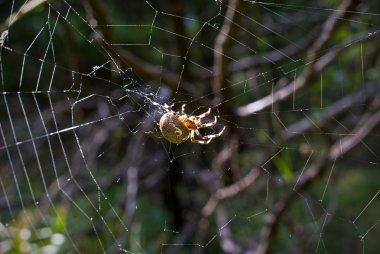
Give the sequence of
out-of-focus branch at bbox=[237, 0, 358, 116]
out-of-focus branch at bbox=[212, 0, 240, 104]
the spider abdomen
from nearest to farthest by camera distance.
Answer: out-of-focus branch at bbox=[212, 0, 240, 104] < out-of-focus branch at bbox=[237, 0, 358, 116] < the spider abdomen

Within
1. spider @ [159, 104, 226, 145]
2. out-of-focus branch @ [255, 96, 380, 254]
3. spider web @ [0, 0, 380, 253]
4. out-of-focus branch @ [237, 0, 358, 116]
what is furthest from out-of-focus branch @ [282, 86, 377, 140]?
spider @ [159, 104, 226, 145]

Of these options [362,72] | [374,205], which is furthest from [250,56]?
[374,205]

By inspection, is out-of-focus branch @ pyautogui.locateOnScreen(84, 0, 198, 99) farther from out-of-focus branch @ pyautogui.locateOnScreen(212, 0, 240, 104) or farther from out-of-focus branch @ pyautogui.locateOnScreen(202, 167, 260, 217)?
out-of-focus branch @ pyautogui.locateOnScreen(202, 167, 260, 217)

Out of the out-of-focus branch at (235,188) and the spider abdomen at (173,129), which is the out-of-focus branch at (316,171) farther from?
the spider abdomen at (173,129)

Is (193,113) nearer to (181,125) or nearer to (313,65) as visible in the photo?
(181,125)

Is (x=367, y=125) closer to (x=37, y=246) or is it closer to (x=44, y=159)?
(x=37, y=246)

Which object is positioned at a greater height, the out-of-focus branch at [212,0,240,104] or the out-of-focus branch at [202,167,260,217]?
the out-of-focus branch at [212,0,240,104]
